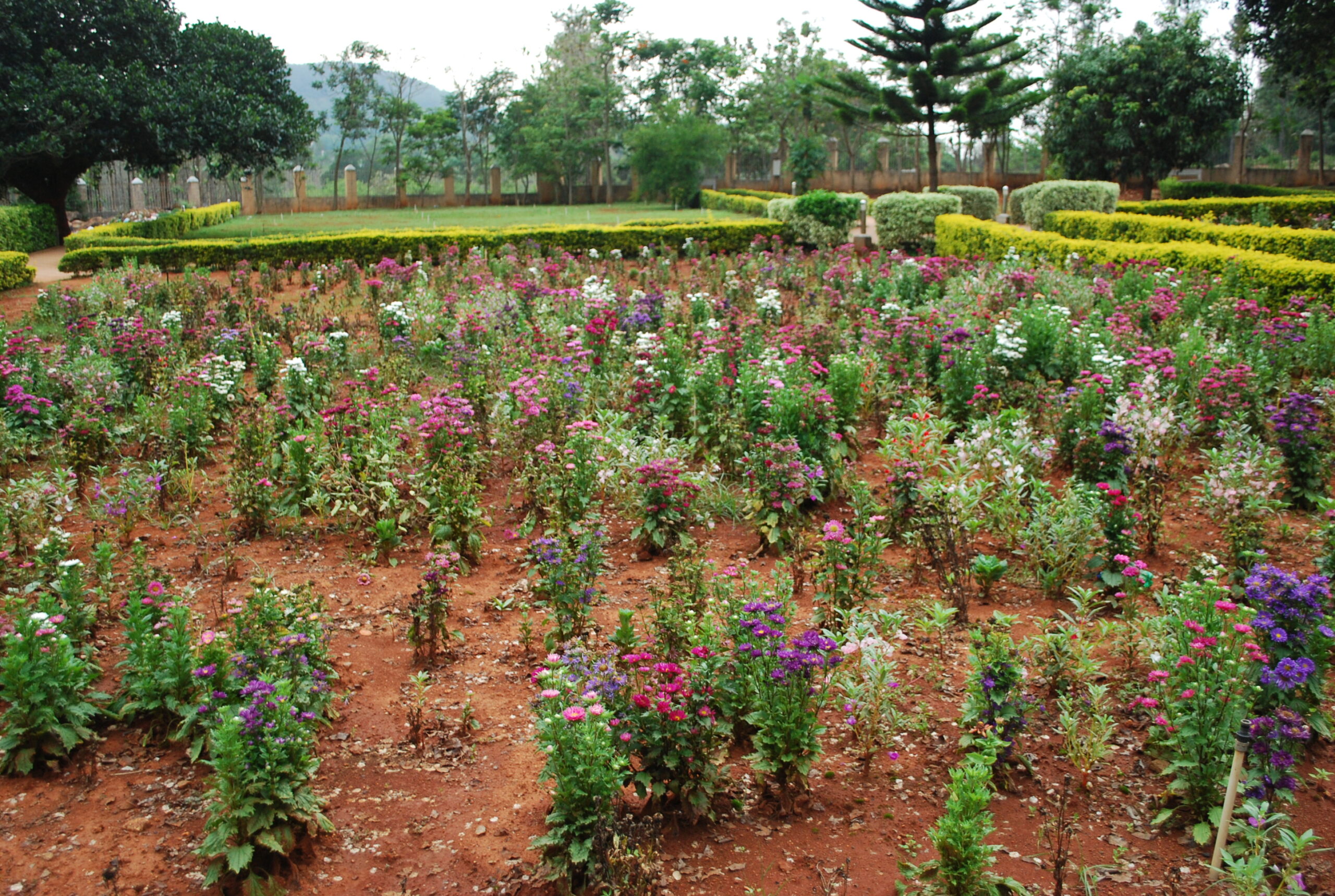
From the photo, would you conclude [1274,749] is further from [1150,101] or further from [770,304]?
[1150,101]

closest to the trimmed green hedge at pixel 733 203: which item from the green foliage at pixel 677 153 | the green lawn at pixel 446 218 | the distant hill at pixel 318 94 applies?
the green lawn at pixel 446 218

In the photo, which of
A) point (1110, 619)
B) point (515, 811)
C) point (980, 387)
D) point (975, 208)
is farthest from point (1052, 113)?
point (515, 811)

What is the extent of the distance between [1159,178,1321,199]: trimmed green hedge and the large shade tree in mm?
24634

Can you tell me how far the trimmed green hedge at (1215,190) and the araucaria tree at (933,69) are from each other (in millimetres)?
5178

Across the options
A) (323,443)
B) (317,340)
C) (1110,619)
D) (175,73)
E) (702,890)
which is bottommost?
(702,890)

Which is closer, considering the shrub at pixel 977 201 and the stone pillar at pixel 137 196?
the shrub at pixel 977 201

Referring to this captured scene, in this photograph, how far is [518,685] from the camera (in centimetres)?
396

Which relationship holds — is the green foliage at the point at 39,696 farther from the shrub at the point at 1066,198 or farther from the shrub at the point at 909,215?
the shrub at the point at 1066,198

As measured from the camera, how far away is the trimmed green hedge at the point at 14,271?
13906 mm

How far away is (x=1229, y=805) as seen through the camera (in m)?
2.75

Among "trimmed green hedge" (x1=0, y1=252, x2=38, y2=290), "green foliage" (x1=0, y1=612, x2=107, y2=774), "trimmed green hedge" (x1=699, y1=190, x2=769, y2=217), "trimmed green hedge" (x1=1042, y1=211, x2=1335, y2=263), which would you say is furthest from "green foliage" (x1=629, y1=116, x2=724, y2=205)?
"green foliage" (x1=0, y1=612, x2=107, y2=774)

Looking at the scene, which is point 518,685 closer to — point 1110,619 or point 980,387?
point 1110,619

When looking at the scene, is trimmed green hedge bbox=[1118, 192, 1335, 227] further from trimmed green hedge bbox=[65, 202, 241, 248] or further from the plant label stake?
trimmed green hedge bbox=[65, 202, 241, 248]

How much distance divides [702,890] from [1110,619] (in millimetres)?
2551
